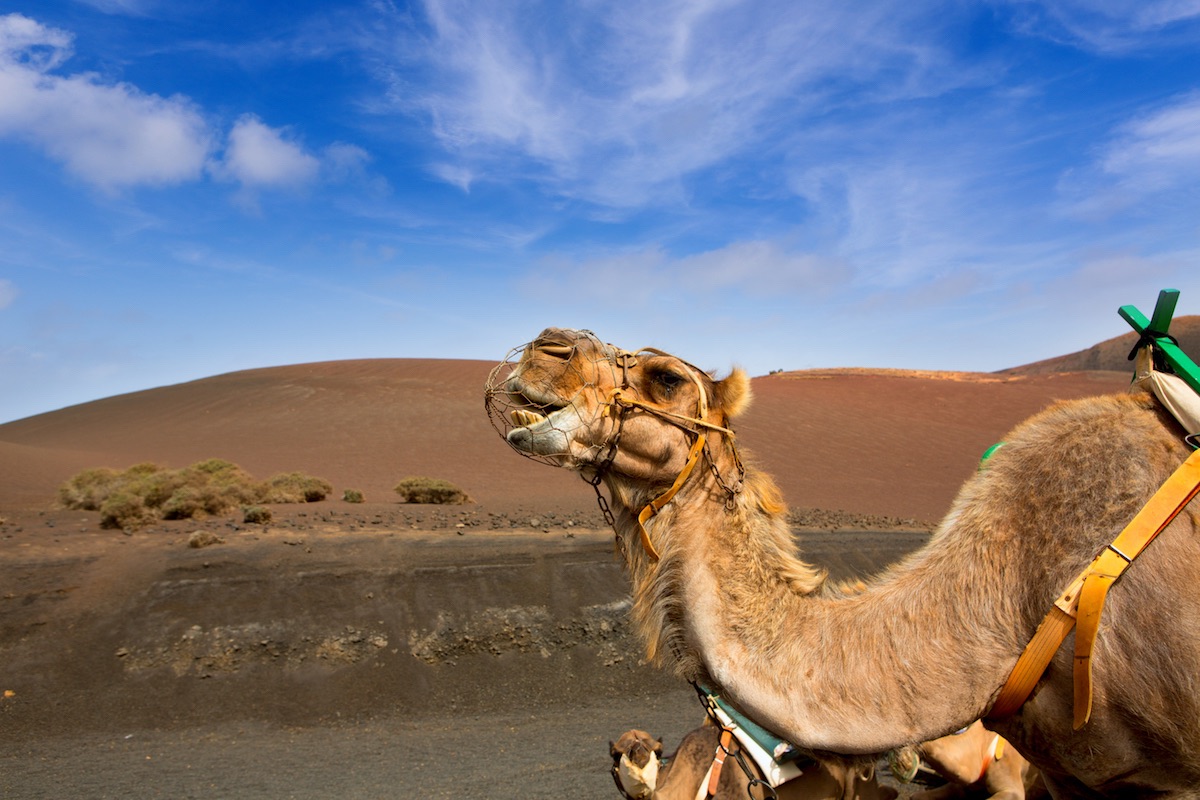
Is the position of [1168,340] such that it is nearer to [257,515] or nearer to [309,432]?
[257,515]

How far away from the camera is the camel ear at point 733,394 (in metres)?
3.00

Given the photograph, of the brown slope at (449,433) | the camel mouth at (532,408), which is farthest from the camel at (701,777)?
the brown slope at (449,433)

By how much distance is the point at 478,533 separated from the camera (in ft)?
51.6

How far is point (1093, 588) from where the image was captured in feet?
7.30

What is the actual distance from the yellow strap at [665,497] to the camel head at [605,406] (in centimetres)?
4

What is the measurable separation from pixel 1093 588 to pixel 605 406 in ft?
4.91

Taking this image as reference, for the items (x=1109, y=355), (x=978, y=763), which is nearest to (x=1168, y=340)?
(x=978, y=763)

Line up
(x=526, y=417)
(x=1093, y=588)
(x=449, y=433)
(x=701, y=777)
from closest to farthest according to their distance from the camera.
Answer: (x=1093, y=588) < (x=526, y=417) < (x=701, y=777) < (x=449, y=433)

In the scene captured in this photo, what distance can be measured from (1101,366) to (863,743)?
375 feet

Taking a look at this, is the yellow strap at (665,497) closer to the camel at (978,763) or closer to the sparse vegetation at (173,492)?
the camel at (978,763)

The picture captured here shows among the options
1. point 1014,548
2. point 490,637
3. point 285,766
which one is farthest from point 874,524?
point 1014,548

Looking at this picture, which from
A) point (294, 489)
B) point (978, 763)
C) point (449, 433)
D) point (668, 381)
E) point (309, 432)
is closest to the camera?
point (668, 381)

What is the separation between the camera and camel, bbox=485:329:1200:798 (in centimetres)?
229

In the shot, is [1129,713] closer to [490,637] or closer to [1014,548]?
[1014,548]
